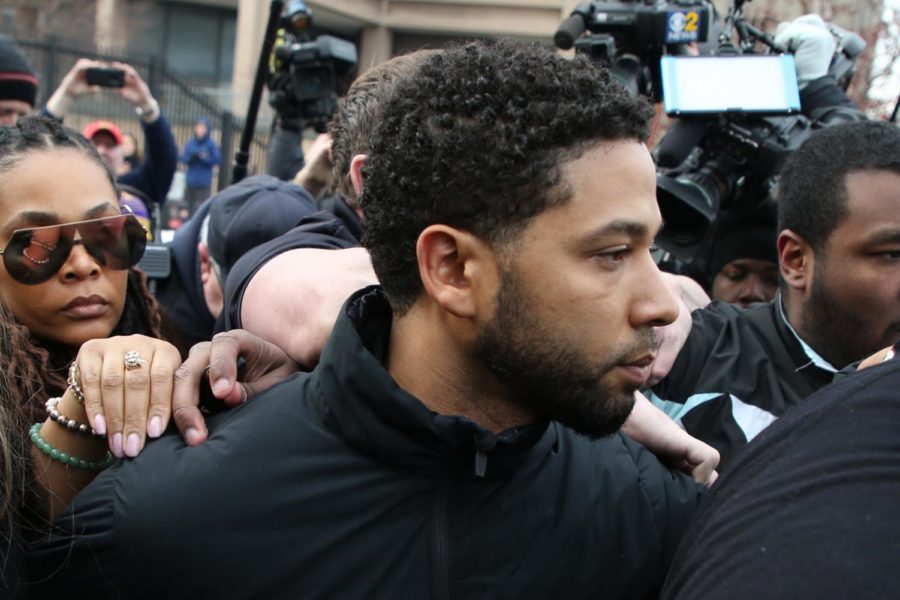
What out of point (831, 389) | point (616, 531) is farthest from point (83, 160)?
point (831, 389)

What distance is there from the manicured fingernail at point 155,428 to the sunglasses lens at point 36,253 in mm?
603

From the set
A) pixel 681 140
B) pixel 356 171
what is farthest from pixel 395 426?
pixel 681 140

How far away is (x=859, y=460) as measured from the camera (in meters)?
1.05

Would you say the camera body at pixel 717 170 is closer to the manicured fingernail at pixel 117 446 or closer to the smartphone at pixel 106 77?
the manicured fingernail at pixel 117 446

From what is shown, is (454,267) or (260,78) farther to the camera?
(260,78)

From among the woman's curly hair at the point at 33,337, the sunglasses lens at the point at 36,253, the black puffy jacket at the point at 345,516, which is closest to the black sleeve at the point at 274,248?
the woman's curly hair at the point at 33,337

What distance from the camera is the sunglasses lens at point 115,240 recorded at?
197 centimetres

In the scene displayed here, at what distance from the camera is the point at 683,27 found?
11.3ft

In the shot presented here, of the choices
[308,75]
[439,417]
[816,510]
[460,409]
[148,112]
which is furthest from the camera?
[308,75]

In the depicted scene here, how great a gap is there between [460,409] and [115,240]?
3.05ft

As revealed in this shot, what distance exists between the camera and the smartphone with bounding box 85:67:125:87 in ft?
15.1

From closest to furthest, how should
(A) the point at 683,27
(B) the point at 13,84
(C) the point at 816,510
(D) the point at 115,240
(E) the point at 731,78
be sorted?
(C) the point at 816,510, (D) the point at 115,240, (E) the point at 731,78, (A) the point at 683,27, (B) the point at 13,84

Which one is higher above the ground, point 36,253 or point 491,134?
point 491,134

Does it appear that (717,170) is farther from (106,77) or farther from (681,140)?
(106,77)
